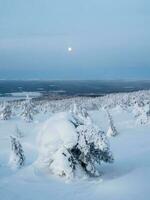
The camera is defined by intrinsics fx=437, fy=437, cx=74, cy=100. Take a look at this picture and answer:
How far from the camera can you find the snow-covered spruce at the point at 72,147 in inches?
758

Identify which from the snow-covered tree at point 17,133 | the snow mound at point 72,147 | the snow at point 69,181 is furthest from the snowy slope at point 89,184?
the snow-covered tree at point 17,133

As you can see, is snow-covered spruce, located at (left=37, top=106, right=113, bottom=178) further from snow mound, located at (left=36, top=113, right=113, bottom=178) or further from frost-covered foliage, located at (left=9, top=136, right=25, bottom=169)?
frost-covered foliage, located at (left=9, top=136, right=25, bottom=169)

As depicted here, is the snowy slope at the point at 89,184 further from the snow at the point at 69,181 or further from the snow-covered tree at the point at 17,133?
the snow-covered tree at the point at 17,133

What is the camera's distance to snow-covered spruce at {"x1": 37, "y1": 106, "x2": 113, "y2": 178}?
758 inches

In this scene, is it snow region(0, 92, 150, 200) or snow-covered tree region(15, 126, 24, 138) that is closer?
snow region(0, 92, 150, 200)

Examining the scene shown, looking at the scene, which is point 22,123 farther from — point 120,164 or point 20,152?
point 120,164

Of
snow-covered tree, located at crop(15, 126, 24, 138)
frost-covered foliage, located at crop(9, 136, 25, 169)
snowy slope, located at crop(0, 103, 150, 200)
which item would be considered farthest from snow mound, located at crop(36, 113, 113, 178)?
snow-covered tree, located at crop(15, 126, 24, 138)

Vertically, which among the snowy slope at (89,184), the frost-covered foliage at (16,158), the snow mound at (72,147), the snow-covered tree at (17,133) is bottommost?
the snow-covered tree at (17,133)

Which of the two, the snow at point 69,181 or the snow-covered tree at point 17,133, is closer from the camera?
the snow at point 69,181

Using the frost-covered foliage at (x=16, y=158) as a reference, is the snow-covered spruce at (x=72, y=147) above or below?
above

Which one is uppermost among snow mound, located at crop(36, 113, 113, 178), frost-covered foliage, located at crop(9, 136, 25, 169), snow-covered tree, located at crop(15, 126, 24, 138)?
snow mound, located at crop(36, 113, 113, 178)

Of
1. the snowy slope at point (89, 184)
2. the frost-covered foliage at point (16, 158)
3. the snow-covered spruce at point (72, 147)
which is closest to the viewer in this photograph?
the snowy slope at point (89, 184)

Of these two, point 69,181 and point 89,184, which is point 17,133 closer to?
point 69,181

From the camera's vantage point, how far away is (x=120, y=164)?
73.7 ft
